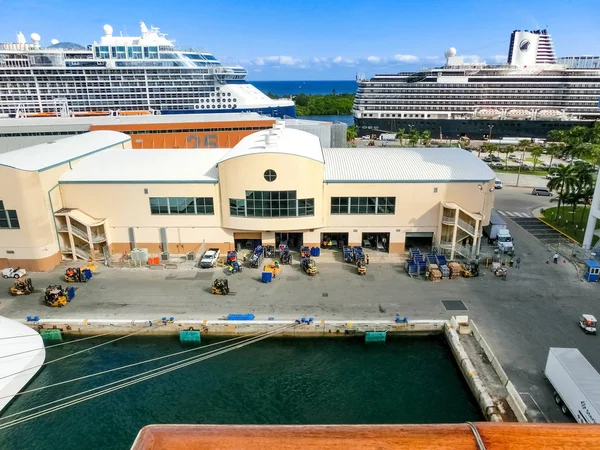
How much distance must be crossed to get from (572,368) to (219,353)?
16.3m

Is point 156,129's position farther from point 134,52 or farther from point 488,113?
point 488,113

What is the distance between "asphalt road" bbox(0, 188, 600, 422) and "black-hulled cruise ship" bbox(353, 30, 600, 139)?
246 ft

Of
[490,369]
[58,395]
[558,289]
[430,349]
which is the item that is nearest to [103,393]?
[58,395]

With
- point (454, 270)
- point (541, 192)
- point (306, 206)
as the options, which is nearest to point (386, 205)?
point (306, 206)

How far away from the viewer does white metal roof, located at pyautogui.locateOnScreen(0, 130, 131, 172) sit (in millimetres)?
28981

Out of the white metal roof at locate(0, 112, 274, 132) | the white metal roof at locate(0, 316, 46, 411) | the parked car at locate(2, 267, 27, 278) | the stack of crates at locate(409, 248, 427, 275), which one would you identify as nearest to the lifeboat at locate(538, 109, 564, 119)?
the white metal roof at locate(0, 112, 274, 132)

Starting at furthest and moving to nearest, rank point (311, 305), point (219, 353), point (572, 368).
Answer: point (311, 305), point (219, 353), point (572, 368)

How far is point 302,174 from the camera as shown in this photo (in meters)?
30.0

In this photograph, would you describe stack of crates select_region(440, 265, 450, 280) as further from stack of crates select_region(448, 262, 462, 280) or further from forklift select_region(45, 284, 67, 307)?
forklift select_region(45, 284, 67, 307)

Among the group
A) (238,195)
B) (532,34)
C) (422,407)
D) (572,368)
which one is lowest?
(422,407)

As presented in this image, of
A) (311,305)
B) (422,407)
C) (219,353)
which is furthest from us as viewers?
(311,305)

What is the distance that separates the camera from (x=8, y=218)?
28.5 meters

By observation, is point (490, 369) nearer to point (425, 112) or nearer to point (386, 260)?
point (386, 260)

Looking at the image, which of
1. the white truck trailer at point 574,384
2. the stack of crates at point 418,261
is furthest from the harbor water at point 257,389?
the stack of crates at point 418,261
